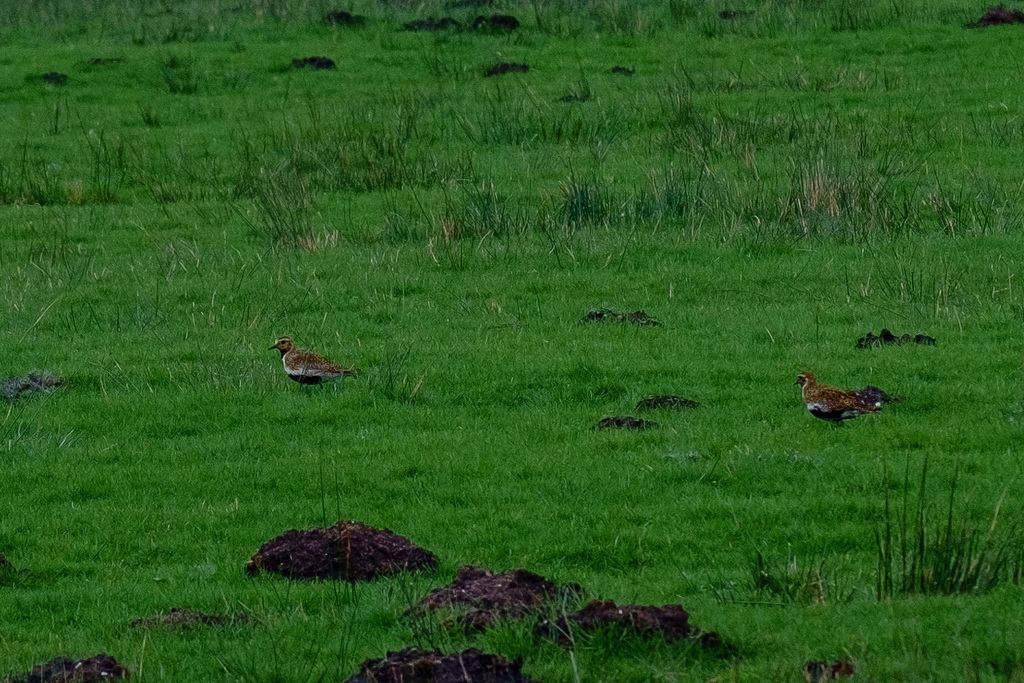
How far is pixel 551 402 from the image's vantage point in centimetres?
1155

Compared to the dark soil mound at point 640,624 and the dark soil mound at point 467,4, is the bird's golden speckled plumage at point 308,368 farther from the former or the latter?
the dark soil mound at point 467,4

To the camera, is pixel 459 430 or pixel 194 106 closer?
pixel 459 430

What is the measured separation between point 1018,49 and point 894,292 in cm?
1388

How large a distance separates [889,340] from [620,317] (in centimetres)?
247

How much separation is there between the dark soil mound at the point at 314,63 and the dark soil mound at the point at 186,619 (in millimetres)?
22035

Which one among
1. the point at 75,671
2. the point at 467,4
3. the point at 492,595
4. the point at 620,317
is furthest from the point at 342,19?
the point at 75,671

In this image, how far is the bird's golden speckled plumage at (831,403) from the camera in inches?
398

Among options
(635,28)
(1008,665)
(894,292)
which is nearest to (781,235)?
(894,292)

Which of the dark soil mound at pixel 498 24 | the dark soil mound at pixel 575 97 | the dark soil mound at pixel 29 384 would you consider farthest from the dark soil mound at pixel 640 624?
the dark soil mound at pixel 498 24

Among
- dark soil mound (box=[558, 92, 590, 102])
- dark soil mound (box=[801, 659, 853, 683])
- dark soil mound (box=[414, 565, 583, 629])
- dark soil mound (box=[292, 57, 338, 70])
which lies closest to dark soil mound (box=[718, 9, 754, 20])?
dark soil mound (box=[558, 92, 590, 102])

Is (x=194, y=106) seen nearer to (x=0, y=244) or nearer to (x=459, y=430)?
(x=0, y=244)

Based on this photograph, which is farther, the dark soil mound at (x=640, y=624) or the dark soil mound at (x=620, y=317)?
the dark soil mound at (x=620, y=317)

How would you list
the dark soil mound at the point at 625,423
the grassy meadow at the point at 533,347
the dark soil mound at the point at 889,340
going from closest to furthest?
the grassy meadow at the point at 533,347
the dark soil mound at the point at 625,423
the dark soil mound at the point at 889,340

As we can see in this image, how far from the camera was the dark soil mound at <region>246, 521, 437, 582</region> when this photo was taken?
8086mm
